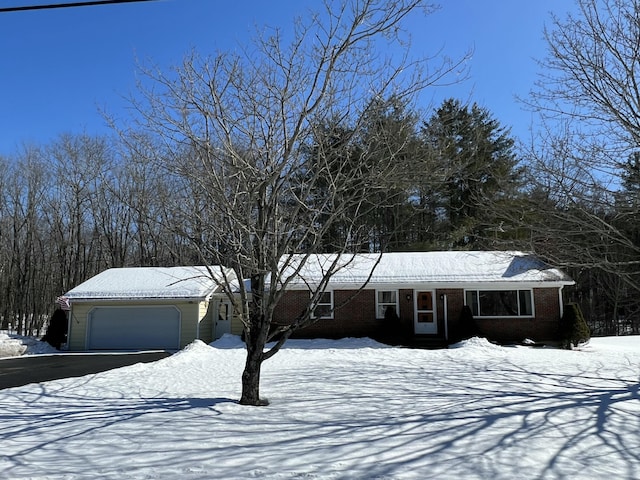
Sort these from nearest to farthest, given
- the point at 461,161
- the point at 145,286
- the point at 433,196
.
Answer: the point at 461,161
the point at 433,196
the point at 145,286

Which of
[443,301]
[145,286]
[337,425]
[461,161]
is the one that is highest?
[461,161]

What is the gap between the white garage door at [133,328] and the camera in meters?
22.0

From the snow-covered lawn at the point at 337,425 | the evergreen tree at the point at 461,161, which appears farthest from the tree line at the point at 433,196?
the snow-covered lawn at the point at 337,425

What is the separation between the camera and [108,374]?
40.6 ft

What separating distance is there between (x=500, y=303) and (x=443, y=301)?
2284 millimetres

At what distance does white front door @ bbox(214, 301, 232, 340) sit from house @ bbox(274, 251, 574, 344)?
3.87m

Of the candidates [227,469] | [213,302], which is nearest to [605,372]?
[227,469]

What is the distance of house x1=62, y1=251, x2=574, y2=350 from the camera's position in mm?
19234

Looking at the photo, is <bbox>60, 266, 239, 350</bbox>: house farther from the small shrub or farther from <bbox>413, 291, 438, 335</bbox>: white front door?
the small shrub

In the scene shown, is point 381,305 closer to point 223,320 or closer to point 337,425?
point 223,320

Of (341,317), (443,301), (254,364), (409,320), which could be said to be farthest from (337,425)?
(443,301)

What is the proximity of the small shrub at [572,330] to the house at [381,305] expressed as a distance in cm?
83

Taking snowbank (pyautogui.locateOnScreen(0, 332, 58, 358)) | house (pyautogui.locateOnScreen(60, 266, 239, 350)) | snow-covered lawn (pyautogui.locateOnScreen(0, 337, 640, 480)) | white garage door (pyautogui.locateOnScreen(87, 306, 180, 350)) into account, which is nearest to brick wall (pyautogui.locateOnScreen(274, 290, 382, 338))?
house (pyautogui.locateOnScreen(60, 266, 239, 350))

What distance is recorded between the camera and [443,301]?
1988 centimetres
